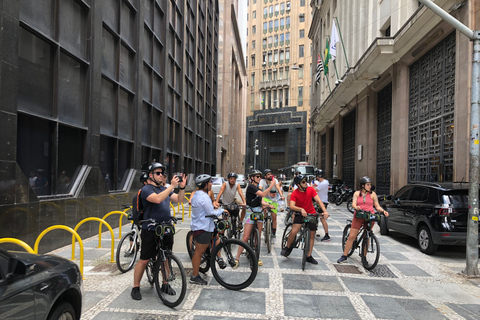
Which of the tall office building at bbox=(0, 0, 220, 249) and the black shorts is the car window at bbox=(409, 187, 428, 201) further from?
the tall office building at bbox=(0, 0, 220, 249)

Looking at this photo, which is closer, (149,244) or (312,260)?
(149,244)

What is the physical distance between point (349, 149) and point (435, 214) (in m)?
20.9

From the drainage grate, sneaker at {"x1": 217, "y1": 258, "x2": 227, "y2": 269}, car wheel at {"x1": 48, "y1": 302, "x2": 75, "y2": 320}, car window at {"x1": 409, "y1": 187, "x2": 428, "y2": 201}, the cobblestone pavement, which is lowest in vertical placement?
the drainage grate

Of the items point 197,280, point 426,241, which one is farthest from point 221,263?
point 426,241

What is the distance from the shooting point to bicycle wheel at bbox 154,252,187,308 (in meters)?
4.36

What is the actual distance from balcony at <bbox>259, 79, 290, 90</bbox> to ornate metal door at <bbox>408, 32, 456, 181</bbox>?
5716 centimetres

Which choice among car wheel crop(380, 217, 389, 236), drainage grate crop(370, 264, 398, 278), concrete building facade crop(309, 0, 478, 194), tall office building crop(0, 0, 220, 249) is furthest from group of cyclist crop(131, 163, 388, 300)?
concrete building facade crop(309, 0, 478, 194)

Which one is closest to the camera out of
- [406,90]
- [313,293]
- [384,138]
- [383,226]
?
[313,293]

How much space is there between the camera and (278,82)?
72.2m

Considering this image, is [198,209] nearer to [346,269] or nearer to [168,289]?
[168,289]

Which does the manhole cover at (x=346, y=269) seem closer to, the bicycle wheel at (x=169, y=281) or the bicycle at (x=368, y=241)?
the bicycle at (x=368, y=241)

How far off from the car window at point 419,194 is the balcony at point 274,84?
64.8 meters

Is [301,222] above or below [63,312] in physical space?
above

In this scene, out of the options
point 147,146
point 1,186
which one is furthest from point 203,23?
point 1,186
